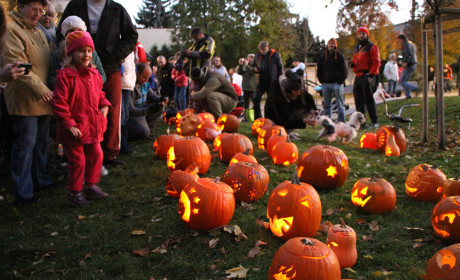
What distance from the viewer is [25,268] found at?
2676 mm

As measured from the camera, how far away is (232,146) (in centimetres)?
508

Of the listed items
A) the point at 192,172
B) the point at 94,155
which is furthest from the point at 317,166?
the point at 94,155

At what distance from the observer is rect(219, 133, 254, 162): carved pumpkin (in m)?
5.08

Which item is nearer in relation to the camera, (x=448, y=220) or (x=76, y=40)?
(x=448, y=220)

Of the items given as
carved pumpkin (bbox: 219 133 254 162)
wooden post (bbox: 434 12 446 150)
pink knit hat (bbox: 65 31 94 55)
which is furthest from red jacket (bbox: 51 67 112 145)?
wooden post (bbox: 434 12 446 150)

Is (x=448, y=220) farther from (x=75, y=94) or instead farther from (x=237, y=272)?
(x=75, y=94)

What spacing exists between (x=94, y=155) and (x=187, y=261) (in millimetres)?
1871

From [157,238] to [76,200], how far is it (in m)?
1.30

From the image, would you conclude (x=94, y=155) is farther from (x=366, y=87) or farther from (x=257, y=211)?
(x=366, y=87)

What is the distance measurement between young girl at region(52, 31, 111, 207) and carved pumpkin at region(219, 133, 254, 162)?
1820 mm

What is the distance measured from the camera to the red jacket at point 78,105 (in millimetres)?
3555

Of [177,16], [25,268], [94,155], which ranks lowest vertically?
[25,268]

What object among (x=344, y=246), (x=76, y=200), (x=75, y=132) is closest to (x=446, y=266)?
(x=344, y=246)

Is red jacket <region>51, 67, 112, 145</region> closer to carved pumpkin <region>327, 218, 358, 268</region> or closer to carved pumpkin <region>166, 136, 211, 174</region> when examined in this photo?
carved pumpkin <region>166, 136, 211, 174</region>
